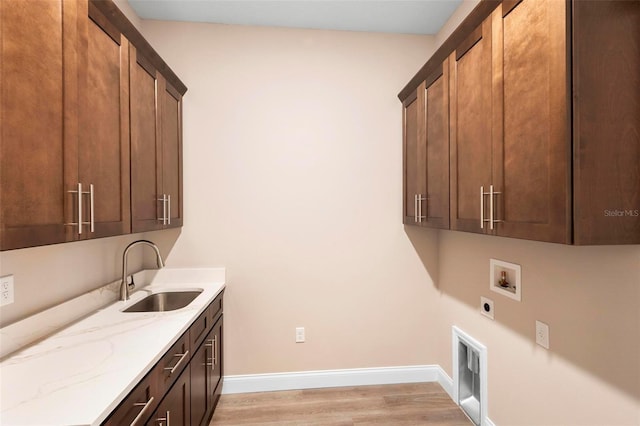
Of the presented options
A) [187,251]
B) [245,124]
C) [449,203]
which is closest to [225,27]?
[245,124]

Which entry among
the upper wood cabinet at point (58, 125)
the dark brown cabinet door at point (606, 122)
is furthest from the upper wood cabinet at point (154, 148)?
the dark brown cabinet door at point (606, 122)

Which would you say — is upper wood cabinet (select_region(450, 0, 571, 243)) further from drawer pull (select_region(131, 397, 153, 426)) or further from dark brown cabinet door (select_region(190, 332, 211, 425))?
dark brown cabinet door (select_region(190, 332, 211, 425))

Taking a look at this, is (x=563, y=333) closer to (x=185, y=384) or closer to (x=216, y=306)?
(x=185, y=384)

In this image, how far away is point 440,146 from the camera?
1.98 m

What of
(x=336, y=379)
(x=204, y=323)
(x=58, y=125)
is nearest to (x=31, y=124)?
(x=58, y=125)

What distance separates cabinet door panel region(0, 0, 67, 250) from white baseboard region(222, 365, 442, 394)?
1.96m

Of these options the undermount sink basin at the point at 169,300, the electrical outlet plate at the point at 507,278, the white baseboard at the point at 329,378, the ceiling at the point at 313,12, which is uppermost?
the ceiling at the point at 313,12

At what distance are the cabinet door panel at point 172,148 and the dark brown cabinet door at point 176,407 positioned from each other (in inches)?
44.3

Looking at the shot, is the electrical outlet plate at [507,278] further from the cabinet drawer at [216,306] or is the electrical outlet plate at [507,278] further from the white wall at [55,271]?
the white wall at [55,271]

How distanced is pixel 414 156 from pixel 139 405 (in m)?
2.26

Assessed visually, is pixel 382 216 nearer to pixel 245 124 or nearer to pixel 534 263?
pixel 534 263

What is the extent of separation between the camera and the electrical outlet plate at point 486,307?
1973 mm

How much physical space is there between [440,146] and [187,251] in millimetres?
2115

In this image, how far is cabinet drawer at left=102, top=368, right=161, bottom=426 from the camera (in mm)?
989
